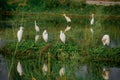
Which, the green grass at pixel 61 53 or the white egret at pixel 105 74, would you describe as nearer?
the white egret at pixel 105 74

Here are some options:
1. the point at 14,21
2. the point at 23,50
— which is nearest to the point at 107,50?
the point at 23,50

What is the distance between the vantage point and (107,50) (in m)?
14.4

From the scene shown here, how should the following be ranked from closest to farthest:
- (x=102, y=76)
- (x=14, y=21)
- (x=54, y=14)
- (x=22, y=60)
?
(x=102, y=76) < (x=22, y=60) < (x=14, y=21) < (x=54, y=14)

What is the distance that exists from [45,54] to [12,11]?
42.3ft

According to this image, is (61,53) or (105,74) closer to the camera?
(105,74)

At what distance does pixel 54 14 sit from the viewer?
2606 cm

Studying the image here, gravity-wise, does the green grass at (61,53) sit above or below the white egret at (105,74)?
above

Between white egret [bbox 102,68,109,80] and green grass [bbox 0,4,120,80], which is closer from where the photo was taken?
white egret [bbox 102,68,109,80]

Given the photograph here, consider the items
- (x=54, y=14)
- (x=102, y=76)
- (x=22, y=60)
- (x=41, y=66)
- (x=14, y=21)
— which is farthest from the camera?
(x=54, y=14)

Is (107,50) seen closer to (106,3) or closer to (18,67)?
(18,67)

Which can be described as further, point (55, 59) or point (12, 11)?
point (12, 11)

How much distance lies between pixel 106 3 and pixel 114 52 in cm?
1361

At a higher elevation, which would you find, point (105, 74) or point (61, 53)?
point (61, 53)

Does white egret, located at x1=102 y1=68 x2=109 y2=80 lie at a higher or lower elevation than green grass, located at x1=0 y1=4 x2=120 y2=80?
lower
